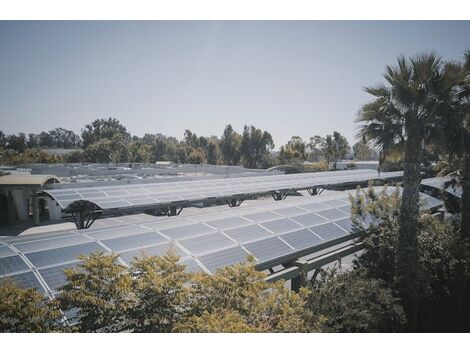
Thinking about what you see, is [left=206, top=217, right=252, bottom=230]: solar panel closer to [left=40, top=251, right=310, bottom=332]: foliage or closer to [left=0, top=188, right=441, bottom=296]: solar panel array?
[left=0, top=188, right=441, bottom=296]: solar panel array

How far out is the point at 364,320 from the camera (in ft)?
25.2

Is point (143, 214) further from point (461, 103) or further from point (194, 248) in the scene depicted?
point (461, 103)

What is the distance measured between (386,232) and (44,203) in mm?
29532

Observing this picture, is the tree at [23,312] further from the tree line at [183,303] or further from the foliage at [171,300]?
the foliage at [171,300]

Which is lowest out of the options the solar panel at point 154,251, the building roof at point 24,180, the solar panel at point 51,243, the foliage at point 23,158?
the solar panel at point 154,251

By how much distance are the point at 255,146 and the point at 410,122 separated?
2363 inches

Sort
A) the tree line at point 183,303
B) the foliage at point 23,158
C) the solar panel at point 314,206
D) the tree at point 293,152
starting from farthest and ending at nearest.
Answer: the tree at point 293,152 → the foliage at point 23,158 → the solar panel at point 314,206 → the tree line at point 183,303

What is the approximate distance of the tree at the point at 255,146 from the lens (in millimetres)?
69387

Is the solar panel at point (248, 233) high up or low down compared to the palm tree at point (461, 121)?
down

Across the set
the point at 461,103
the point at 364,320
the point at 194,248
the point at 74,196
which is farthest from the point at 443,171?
A: the point at 74,196

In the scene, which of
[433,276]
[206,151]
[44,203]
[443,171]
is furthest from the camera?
[206,151]

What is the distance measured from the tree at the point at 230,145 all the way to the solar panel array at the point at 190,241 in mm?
60929

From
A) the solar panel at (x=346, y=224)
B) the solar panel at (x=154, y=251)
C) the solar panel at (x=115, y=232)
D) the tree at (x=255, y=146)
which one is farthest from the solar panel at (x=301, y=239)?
the tree at (x=255, y=146)

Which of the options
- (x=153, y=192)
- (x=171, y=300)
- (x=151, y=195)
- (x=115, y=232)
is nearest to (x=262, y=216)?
(x=115, y=232)
